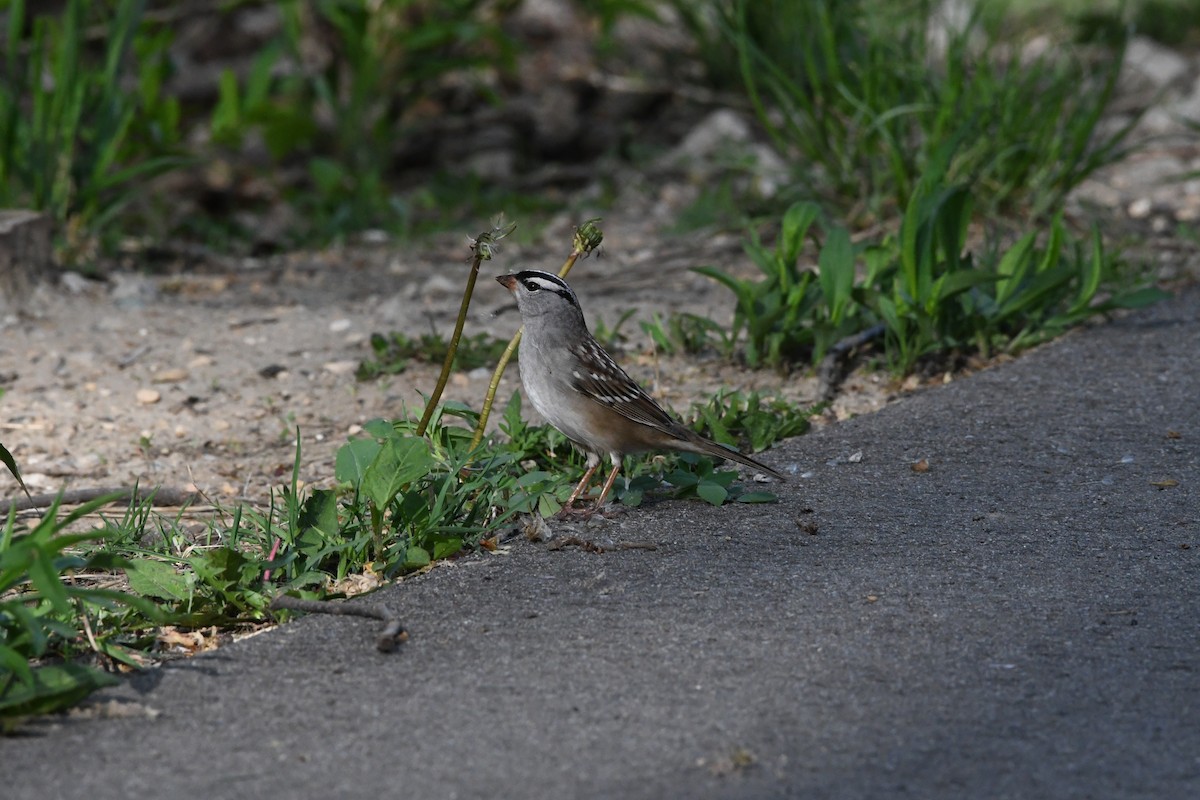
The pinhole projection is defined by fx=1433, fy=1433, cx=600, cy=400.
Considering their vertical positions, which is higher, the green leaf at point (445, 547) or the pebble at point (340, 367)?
the green leaf at point (445, 547)

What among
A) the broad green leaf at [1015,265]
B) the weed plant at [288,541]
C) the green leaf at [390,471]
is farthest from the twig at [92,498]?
the broad green leaf at [1015,265]

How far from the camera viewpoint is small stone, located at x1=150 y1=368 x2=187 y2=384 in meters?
6.04

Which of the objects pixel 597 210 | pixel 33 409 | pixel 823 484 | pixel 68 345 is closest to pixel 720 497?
pixel 823 484

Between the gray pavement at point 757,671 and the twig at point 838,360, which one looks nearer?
the gray pavement at point 757,671

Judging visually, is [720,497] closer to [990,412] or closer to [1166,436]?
[990,412]

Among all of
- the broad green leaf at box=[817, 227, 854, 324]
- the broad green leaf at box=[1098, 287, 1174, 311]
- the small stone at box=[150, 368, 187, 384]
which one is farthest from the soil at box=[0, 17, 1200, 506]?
the broad green leaf at box=[1098, 287, 1174, 311]

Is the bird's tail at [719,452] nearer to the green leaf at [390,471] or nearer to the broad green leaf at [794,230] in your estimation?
the green leaf at [390,471]

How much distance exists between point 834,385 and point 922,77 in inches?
88.7

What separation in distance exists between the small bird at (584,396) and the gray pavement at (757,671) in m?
0.21

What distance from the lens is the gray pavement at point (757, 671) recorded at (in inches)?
110

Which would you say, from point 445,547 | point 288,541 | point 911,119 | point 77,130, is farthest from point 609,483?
point 77,130

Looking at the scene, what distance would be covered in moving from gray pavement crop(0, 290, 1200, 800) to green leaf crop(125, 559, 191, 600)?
0.34 meters

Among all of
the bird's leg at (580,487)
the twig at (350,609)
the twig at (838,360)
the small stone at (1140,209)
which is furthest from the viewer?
the small stone at (1140,209)

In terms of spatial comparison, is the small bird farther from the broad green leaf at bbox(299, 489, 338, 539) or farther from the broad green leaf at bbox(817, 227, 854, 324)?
the broad green leaf at bbox(817, 227, 854, 324)
